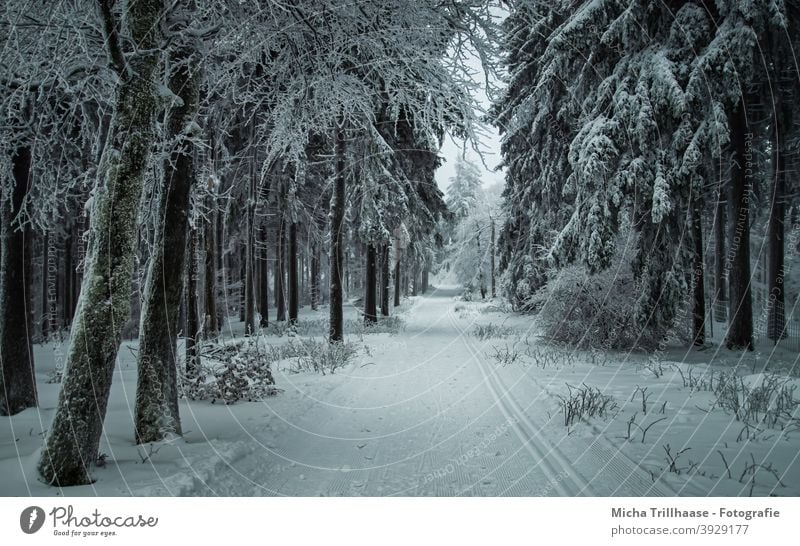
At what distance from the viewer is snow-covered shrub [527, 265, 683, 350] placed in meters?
9.55

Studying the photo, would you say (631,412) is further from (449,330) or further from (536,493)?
(449,330)

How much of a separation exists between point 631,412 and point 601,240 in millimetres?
5241

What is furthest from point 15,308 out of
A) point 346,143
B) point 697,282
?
point 697,282

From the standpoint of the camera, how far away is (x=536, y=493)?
9.73 ft

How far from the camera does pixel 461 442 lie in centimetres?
406

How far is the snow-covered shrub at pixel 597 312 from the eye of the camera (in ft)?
31.3

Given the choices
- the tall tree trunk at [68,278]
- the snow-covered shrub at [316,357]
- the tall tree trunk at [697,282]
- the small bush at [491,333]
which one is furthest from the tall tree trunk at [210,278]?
the tall tree trunk at [697,282]

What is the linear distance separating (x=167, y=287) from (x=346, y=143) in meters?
8.70

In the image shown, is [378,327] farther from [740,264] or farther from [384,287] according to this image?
[740,264]

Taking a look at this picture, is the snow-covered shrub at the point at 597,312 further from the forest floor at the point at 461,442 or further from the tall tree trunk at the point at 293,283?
the tall tree trunk at the point at 293,283

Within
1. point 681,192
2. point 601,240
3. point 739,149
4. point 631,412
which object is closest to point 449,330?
point 601,240

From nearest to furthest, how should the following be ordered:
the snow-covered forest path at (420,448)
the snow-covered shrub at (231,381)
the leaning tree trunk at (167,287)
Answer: the snow-covered forest path at (420,448), the leaning tree trunk at (167,287), the snow-covered shrub at (231,381)

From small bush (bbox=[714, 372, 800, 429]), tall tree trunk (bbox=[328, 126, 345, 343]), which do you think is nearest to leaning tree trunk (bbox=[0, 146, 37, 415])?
tall tree trunk (bbox=[328, 126, 345, 343])

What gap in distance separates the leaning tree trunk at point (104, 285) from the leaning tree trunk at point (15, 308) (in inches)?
138
